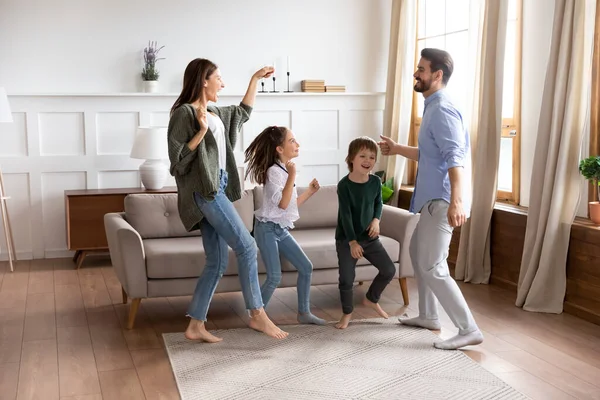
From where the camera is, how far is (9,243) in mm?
6426

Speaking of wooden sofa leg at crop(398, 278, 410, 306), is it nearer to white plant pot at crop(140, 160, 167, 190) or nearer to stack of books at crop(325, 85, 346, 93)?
white plant pot at crop(140, 160, 167, 190)

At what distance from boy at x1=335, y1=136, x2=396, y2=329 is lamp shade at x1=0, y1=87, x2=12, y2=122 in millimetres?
3108

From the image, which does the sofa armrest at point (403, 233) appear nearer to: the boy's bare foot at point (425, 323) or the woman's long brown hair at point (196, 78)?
the boy's bare foot at point (425, 323)

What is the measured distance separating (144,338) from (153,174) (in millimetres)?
2443

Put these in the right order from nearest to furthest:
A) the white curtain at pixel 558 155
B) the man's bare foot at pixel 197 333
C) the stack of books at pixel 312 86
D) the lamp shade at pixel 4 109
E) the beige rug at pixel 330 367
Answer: the beige rug at pixel 330 367, the man's bare foot at pixel 197 333, the white curtain at pixel 558 155, the lamp shade at pixel 4 109, the stack of books at pixel 312 86

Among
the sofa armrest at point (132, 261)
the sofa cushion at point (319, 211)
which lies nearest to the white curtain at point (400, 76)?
the sofa cushion at point (319, 211)

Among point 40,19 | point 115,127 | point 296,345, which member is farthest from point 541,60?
point 40,19

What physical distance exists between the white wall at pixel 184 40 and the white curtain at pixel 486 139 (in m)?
1.97

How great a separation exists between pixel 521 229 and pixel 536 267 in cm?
43

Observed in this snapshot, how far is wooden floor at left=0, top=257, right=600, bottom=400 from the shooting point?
355 cm

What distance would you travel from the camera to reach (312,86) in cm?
728

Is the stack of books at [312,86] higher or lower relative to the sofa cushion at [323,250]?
higher

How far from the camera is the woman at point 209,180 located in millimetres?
3822

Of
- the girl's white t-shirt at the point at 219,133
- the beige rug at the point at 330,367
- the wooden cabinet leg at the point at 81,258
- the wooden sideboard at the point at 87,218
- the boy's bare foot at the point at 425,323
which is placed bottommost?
the wooden cabinet leg at the point at 81,258
